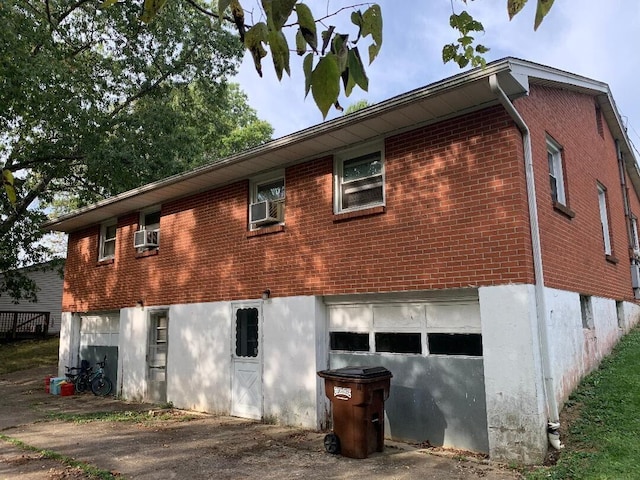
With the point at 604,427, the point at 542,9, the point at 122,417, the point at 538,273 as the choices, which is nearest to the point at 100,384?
the point at 122,417

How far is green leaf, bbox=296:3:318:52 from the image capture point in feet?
5.40

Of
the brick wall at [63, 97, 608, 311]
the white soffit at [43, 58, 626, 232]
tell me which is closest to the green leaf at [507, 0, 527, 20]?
the white soffit at [43, 58, 626, 232]

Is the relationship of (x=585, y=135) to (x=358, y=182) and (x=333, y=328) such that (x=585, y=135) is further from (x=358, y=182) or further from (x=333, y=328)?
(x=333, y=328)

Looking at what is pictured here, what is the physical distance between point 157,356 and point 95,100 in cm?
1063

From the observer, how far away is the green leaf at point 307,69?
1.60m

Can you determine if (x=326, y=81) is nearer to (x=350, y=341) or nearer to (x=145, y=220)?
(x=350, y=341)

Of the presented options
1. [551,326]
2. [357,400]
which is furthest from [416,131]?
[357,400]

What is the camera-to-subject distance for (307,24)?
1.65m

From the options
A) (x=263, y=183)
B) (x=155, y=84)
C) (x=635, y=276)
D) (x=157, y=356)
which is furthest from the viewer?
(x=155, y=84)

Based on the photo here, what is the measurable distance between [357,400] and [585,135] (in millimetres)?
8094

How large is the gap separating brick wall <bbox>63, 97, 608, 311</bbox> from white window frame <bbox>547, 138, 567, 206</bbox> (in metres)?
0.31

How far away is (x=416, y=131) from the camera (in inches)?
310

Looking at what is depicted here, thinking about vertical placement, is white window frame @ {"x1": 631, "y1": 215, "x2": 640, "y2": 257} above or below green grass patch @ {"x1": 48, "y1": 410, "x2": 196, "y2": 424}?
above

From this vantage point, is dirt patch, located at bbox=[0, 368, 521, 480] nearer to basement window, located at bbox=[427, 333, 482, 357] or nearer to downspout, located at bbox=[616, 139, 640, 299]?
basement window, located at bbox=[427, 333, 482, 357]
